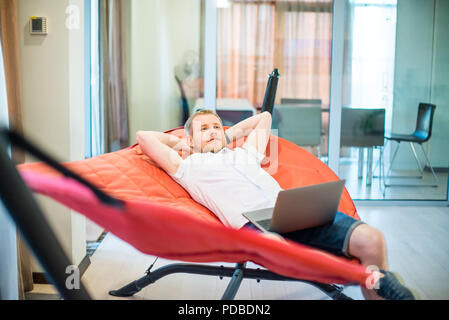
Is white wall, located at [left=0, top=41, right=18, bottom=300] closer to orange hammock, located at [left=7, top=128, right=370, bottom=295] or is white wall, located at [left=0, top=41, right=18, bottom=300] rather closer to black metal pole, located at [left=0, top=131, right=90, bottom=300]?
orange hammock, located at [left=7, top=128, right=370, bottom=295]

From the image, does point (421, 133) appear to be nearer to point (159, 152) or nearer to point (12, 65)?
point (159, 152)

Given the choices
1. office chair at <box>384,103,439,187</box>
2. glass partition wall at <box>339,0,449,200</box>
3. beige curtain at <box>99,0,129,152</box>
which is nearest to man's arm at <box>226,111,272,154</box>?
beige curtain at <box>99,0,129,152</box>

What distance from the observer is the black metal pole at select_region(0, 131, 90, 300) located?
0.90m

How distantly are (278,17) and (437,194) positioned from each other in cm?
204

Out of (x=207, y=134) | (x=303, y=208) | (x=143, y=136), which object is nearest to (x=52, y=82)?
(x=143, y=136)

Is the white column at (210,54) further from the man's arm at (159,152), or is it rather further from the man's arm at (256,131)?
the man's arm at (159,152)

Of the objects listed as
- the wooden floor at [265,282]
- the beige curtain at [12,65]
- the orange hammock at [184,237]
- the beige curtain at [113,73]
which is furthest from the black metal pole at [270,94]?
the beige curtain at [113,73]

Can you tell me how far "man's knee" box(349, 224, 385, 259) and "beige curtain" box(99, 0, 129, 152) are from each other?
8.78 feet

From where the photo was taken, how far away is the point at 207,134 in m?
2.04

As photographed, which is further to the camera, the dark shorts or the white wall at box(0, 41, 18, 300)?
the white wall at box(0, 41, 18, 300)

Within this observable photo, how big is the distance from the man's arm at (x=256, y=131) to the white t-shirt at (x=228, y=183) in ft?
0.39

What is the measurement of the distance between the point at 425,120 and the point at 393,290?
3003 millimetres

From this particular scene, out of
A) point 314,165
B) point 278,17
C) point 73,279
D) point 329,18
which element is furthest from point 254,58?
point 73,279
